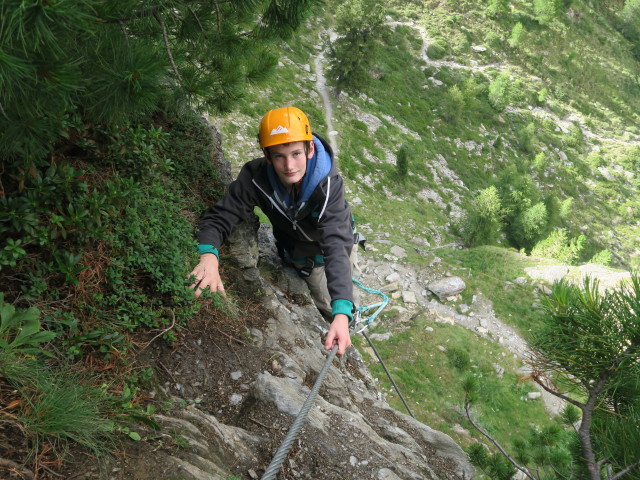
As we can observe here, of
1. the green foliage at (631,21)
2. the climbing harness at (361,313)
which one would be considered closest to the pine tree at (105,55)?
the climbing harness at (361,313)

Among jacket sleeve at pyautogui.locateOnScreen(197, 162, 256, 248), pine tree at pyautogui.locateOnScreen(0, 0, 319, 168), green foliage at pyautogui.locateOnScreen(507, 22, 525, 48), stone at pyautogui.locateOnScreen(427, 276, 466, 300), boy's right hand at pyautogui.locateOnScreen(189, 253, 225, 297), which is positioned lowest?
stone at pyautogui.locateOnScreen(427, 276, 466, 300)

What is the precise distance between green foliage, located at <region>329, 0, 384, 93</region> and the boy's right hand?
122 feet

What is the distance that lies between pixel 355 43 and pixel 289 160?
37951 mm

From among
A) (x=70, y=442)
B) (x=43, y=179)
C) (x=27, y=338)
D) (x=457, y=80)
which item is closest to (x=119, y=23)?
(x=43, y=179)

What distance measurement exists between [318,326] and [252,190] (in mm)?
2384

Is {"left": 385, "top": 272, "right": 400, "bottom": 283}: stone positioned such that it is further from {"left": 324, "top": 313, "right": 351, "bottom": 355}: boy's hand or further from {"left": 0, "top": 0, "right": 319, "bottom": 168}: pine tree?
{"left": 0, "top": 0, "right": 319, "bottom": 168}: pine tree

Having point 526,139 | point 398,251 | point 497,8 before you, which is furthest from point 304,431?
point 497,8

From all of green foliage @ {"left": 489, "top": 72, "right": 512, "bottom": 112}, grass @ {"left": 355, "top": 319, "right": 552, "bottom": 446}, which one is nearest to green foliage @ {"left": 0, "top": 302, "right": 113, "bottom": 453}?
grass @ {"left": 355, "top": 319, "right": 552, "bottom": 446}

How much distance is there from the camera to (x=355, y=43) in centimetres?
3728

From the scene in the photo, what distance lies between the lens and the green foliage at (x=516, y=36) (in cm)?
7383

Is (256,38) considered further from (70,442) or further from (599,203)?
(599,203)

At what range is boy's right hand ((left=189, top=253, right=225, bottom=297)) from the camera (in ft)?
13.1

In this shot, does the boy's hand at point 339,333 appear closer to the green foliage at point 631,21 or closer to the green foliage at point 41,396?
the green foliage at point 41,396

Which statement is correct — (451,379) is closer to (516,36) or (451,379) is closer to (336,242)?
(336,242)
